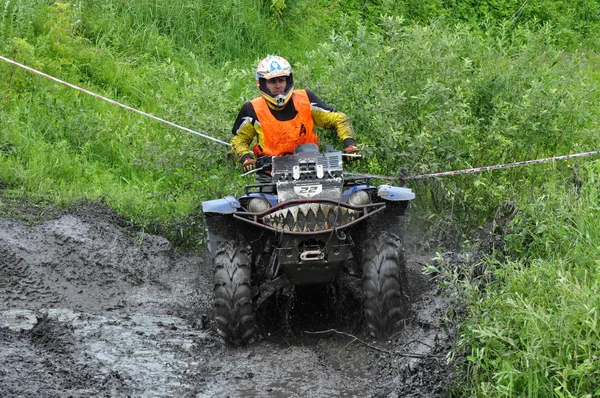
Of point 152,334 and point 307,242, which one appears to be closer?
point 307,242

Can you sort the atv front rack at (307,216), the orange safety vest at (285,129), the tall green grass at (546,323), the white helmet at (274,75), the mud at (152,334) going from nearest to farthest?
1. the tall green grass at (546,323)
2. the mud at (152,334)
3. the atv front rack at (307,216)
4. the white helmet at (274,75)
5. the orange safety vest at (285,129)

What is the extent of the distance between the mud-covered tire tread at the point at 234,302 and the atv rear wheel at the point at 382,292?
87cm

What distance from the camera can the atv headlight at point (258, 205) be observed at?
8.14 metres

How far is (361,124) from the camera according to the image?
10781 mm

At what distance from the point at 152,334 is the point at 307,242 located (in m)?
1.44

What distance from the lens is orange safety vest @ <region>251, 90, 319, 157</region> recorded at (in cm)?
937

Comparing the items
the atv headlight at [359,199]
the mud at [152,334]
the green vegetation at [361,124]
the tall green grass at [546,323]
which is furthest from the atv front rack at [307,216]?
the tall green grass at [546,323]

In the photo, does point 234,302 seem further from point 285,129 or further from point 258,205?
point 285,129

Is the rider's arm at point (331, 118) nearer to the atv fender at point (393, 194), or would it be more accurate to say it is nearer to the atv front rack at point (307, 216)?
the atv fender at point (393, 194)

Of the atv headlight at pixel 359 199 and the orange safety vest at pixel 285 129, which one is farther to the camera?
the orange safety vest at pixel 285 129

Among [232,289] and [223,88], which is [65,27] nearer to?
[223,88]

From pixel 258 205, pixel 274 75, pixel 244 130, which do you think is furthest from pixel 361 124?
pixel 258 205

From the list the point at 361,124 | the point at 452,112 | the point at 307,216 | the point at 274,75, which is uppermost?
the point at 274,75

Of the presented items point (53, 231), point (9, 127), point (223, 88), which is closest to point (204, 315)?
point (53, 231)
